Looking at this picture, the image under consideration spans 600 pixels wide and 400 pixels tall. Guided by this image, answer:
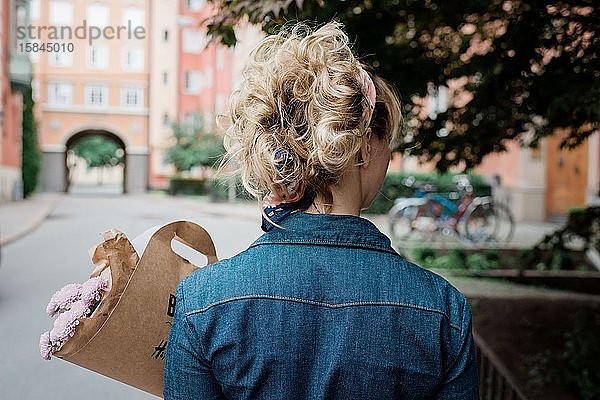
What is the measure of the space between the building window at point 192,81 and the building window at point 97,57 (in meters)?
0.51

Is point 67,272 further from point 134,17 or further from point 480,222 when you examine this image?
point 480,222

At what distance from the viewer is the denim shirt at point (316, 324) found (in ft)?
3.17

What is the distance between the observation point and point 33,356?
229cm

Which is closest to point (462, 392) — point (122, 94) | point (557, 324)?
point (122, 94)

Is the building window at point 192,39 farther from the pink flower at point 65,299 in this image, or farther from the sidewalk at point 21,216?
the pink flower at point 65,299

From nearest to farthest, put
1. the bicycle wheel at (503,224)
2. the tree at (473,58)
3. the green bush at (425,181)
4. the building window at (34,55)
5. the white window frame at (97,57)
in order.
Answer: the building window at (34,55) < the white window frame at (97,57) < the tree at (473,58) < the bicycle wheel at (503,224) < the green bush at (425,181)

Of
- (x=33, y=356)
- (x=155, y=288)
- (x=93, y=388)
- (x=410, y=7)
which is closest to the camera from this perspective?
(x=155, y=288)

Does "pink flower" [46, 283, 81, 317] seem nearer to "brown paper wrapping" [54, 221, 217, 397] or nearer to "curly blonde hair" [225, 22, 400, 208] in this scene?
"brown paper wrapping" [54, 221, 217, 397]

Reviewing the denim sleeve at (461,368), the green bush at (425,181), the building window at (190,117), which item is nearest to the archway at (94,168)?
the building window at (190,117)

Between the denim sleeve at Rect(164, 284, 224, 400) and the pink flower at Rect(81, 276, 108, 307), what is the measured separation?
15 cm

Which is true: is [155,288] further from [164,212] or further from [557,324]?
[557,324]

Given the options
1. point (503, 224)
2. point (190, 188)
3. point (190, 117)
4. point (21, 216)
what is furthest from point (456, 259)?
point (21, 216)

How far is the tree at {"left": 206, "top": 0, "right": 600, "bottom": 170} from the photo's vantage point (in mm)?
2555

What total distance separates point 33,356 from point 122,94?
942 millimetres
